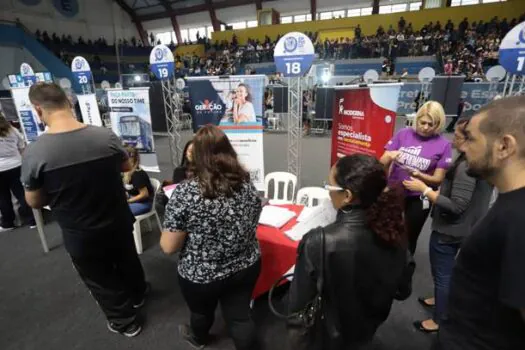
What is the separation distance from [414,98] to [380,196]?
35.2 ft

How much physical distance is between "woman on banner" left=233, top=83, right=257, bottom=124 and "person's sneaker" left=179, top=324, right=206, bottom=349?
2.21m

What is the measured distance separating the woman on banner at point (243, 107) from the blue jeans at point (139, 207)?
4.57ft

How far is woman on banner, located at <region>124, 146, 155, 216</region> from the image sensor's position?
2.97 meters

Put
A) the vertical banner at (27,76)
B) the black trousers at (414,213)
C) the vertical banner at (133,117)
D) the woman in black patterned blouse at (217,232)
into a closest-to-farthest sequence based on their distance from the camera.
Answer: the woman in black patterned blouse at (217,232)
the black trousers at (414,213)
the vertical banner at (133,117)
the vertical banner at (27,76)

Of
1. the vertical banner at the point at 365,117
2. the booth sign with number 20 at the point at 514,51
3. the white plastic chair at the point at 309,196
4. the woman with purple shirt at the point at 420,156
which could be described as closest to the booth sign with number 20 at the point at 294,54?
the vertical banner at the point at 365,117

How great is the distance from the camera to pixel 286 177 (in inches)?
126

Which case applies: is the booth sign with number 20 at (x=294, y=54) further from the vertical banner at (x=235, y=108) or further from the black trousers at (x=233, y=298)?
the black trousers at (x=233, y=298)

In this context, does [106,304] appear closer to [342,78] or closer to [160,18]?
[342,78]

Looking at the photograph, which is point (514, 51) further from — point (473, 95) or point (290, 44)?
point (473, 95)

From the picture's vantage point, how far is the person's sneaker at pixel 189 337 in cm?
196

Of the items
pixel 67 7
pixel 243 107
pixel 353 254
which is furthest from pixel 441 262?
pixel 67 7

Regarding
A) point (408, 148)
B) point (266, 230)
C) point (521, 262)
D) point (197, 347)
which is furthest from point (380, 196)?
point (197, 347)

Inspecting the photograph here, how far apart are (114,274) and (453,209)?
2.22 metres

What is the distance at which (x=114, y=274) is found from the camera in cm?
195
